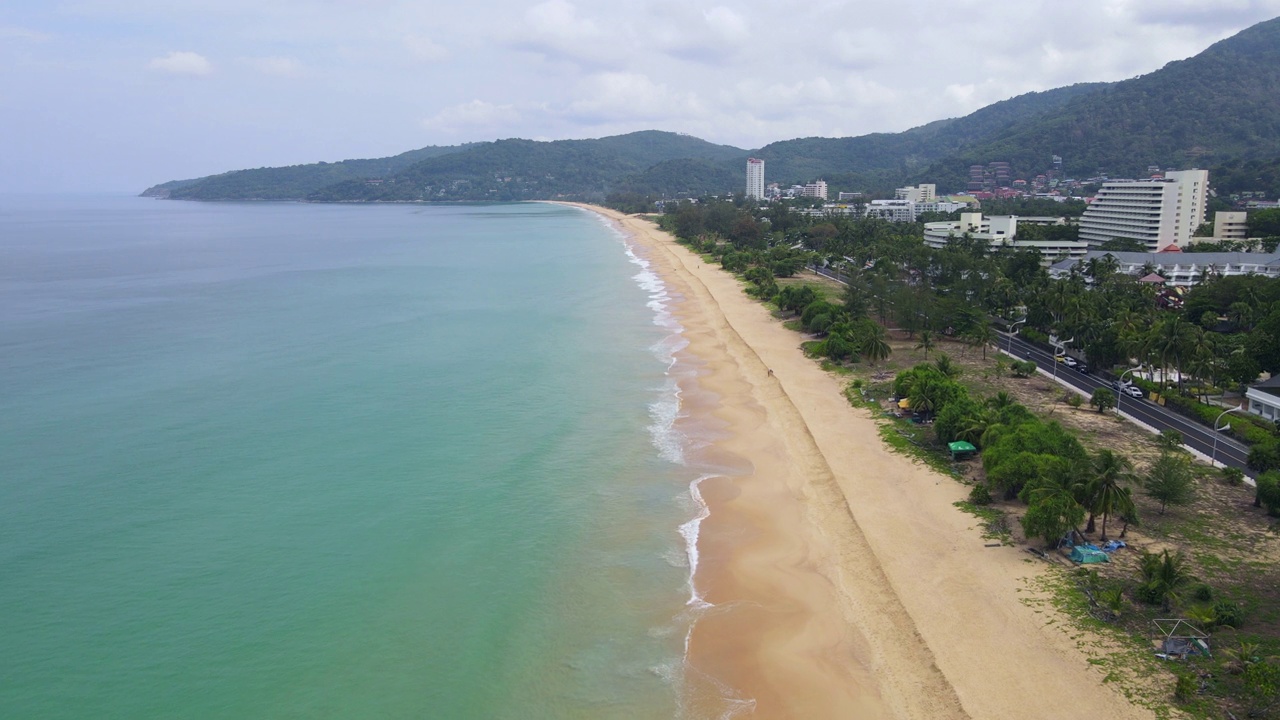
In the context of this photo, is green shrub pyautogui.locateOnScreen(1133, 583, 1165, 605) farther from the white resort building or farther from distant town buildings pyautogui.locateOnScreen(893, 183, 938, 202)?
distant town buildings pyautogui.locateOnScreen(893, 183, 938, 202)

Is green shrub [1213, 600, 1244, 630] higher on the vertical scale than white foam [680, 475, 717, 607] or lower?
higher

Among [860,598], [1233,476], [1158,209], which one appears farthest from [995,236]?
[860,598]

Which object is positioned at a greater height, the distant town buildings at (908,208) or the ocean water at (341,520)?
the distant town buildings at (908,208)

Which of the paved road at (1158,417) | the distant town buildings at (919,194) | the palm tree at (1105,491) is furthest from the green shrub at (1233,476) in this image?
the distant town buildings at (919,194)

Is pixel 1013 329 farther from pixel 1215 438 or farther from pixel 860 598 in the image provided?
pixel 860 598

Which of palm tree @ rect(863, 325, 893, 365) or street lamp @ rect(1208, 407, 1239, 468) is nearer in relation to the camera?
street lamp @ rect(1208, 407, 1239, 468)

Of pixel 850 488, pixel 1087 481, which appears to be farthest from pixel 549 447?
pixel 1087 481

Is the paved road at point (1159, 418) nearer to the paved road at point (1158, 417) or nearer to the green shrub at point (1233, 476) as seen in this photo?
the paved road at point (1158, 417)

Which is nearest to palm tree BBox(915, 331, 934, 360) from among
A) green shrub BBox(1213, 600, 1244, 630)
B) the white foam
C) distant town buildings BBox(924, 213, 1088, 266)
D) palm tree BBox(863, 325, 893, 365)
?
palm tree BBox(863, 325, 893, 365)
